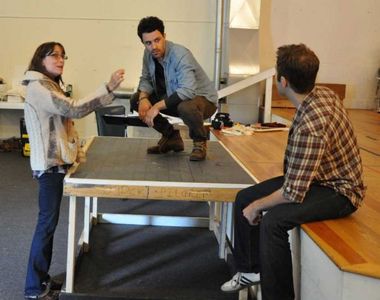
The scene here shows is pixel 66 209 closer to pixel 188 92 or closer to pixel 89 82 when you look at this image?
pixel 188 92

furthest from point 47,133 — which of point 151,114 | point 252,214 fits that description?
point 252,214

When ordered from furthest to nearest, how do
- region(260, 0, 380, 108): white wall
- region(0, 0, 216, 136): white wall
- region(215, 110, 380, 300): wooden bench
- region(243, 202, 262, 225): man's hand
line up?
region(260, 0, 380, 108): white wall → region(0, 0, 216, 136): white wall → region(243, 202, 262, 225): man's hand → region(215, 110, 380, 300): wooden bench

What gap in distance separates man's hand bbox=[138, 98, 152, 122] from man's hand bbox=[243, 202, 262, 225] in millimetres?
1050

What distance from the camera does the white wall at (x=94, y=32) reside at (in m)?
5.68

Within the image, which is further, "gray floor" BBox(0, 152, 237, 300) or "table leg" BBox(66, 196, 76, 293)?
"gray floor" BBox(0, 152, 237, 300)

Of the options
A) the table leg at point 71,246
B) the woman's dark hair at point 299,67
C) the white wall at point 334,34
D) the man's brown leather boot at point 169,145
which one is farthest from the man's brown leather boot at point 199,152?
the white wall at point 334,34

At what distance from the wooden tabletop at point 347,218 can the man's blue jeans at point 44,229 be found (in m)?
1.10

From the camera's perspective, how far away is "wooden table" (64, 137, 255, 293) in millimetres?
2121

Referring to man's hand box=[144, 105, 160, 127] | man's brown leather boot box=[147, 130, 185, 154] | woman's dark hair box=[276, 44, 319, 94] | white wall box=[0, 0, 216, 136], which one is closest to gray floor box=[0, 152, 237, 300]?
man's brown leather boot box=[147, 130, 185, 154]

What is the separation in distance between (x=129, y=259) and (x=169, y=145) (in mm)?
777

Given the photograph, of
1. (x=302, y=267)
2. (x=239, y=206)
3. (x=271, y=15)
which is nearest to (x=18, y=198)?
(x=239, y=206)

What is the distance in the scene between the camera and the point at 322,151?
1582 millimetres

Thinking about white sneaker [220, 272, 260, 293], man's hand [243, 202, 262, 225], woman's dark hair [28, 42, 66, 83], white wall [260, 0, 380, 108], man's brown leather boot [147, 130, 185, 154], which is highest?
white wall [260, 0, 380, 108]

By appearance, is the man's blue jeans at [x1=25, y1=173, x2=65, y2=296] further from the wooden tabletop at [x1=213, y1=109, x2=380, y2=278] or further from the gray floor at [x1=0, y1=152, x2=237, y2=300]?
the wooden tabletop at [x1=213, y1=109, x2=380, y2=278]
